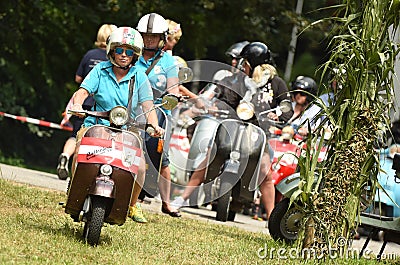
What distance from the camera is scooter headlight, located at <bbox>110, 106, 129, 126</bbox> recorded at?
7.68 metres

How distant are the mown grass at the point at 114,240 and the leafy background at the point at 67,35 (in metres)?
7.40

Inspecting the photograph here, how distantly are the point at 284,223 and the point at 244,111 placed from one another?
2.48 metres

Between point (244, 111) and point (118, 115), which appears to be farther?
point (244, 111)

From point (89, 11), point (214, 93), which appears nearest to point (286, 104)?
point (214, 93)

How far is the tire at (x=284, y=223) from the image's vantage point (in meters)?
9.45

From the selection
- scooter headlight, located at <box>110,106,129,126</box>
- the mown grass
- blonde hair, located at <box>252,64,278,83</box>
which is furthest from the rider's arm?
scooter headlight, located at <box>110,106,129,126</box>

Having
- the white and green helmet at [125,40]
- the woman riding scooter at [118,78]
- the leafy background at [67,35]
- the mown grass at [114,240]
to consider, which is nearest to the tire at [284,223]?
the mown grass at [114,240]

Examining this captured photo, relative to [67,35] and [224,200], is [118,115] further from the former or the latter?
[67,35]

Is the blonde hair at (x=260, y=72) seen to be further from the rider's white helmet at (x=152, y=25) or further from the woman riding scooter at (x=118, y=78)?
the woman riding scooter at (x=118, y=78)

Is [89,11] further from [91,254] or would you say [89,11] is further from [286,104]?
[91,254]

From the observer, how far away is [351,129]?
27.3 ft

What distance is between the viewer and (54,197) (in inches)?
420

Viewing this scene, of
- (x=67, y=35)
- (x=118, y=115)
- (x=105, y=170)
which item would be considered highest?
(x=67, y=35)

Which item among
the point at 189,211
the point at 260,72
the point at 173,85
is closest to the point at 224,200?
the point at 189,211
